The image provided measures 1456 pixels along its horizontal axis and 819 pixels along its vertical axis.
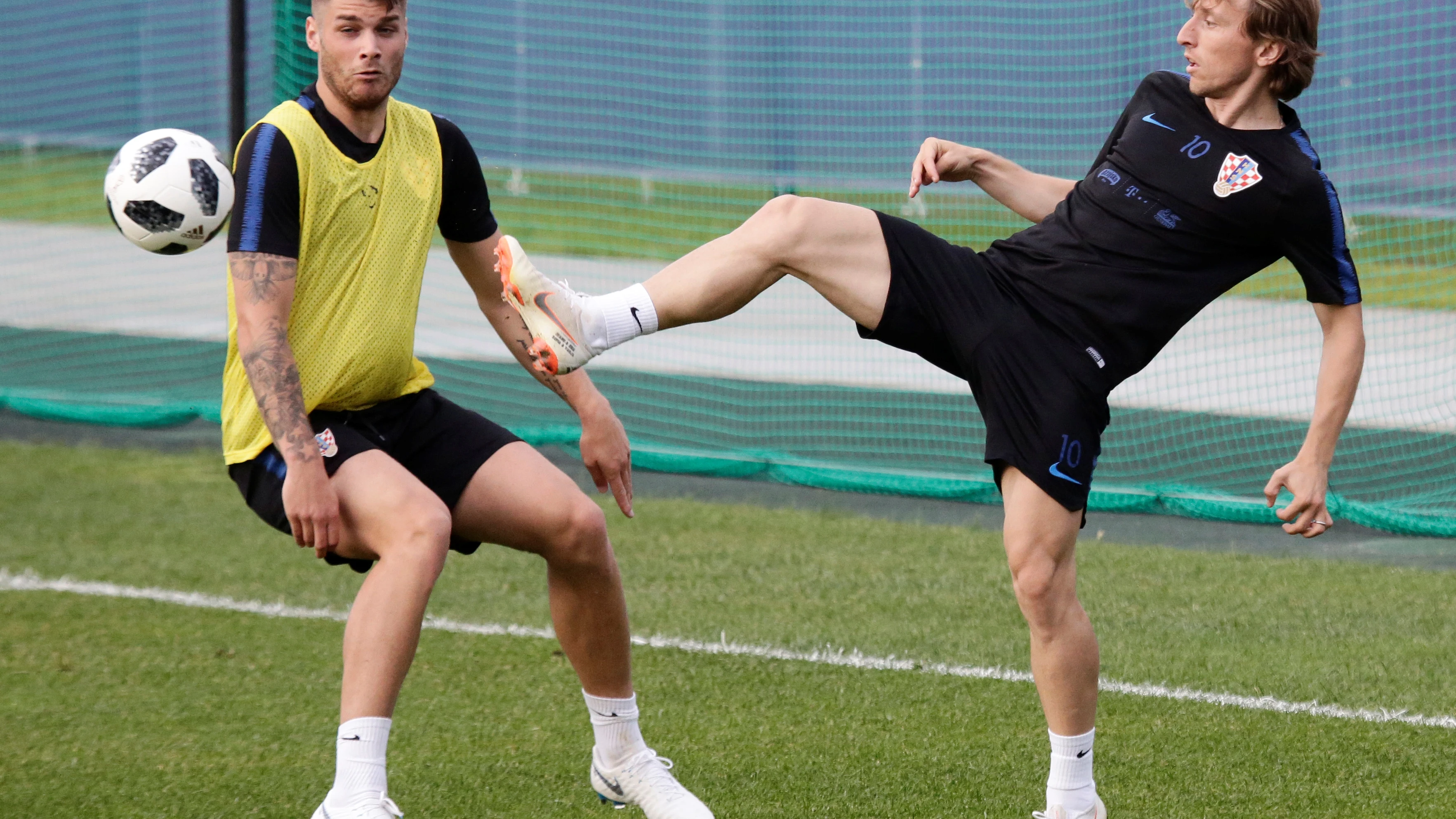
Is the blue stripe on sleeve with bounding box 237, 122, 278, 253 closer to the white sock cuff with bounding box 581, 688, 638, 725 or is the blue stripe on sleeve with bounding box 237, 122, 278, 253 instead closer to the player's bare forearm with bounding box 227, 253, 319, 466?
the player's bare forearm with bounding box 227, 253, 319, 466

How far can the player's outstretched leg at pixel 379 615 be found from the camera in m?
3.41

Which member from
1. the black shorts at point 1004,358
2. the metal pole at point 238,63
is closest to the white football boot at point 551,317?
the black shorts at point 1004,358

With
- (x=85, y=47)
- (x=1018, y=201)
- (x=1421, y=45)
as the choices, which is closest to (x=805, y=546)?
(x=1018, y=201)

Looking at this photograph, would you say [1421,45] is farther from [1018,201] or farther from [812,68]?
[1018,201]

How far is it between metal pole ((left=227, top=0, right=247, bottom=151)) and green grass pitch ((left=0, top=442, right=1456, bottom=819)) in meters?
2.60

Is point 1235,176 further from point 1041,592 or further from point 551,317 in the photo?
point 551,317

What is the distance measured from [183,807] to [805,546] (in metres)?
3.49

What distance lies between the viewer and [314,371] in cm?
375

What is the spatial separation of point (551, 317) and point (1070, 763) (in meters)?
1.57

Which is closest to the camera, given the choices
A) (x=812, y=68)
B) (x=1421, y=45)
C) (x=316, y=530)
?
(x=316, y=530)

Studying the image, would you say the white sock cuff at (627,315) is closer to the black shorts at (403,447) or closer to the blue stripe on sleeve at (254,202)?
the black shorts at (403,447)

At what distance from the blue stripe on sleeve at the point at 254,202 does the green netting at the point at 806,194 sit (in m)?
4.83

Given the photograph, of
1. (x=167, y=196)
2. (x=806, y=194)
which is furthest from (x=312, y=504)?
(x=806, y=194)

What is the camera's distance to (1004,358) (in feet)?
12.2
